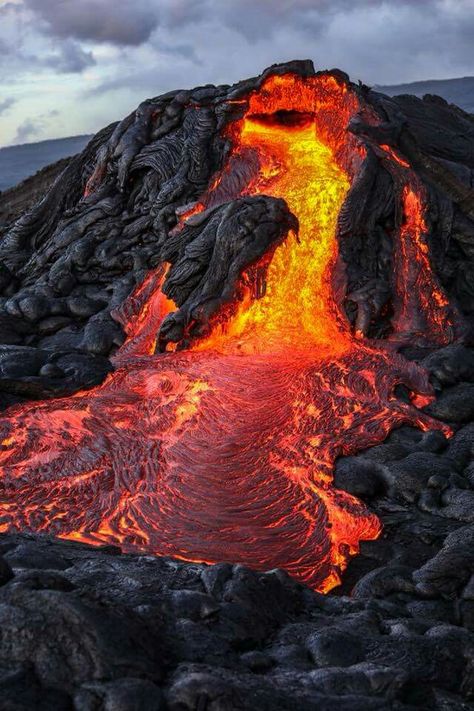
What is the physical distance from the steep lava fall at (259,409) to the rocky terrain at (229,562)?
0.84ft

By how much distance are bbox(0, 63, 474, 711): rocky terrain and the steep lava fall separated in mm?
255

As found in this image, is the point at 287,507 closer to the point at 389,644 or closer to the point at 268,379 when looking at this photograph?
the point at 268,379

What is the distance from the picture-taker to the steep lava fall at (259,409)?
7.13 meters

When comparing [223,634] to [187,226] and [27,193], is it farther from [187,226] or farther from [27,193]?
[27,193]

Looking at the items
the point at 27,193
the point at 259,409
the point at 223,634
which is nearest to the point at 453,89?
the point at 27,193

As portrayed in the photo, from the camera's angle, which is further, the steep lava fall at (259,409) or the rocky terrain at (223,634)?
the steep lava fall at (259,409)

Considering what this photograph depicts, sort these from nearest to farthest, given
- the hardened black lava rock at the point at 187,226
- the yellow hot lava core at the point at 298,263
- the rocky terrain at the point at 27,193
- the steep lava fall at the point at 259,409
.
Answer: the steep lava fall at the point at 259,409 → the yellow hot lava core at the point at 298,263 → the hardened black lava rock at the point at 187,226 → the rocky terrain at the point at 27,193

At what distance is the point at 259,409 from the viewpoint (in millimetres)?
8961

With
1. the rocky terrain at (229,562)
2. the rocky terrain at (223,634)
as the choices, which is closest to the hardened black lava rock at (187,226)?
the rocky terrain at (229,562)

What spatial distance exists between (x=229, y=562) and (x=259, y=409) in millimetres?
2801

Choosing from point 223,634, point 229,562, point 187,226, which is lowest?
point 229,562

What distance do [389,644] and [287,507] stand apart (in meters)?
2.97

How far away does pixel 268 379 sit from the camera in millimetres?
9500

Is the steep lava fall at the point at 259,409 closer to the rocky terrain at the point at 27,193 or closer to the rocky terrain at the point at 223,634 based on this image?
the rocky terrain at the point at 223,634
